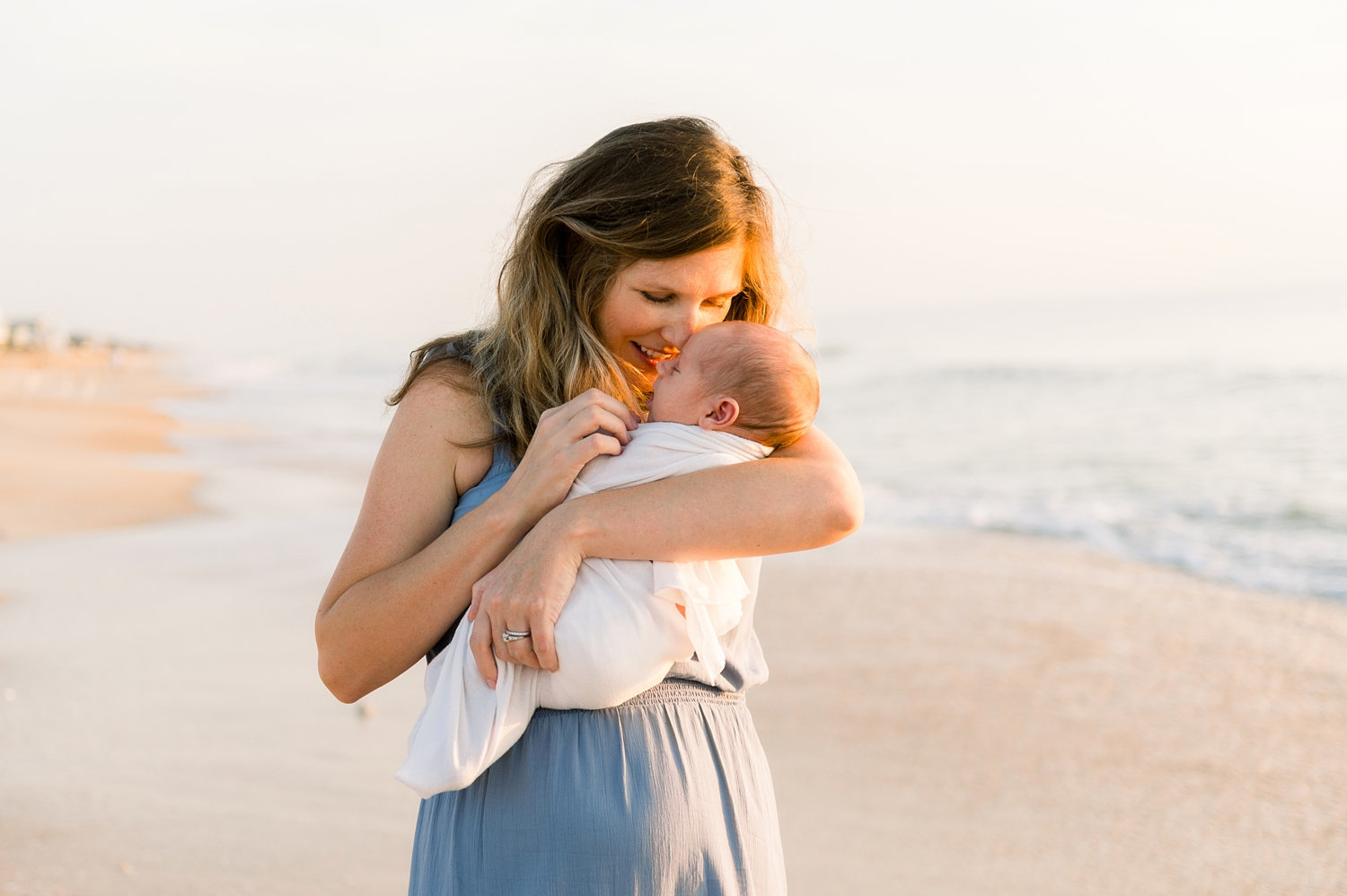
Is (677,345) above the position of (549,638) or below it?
above

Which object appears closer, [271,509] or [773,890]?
[773,890]

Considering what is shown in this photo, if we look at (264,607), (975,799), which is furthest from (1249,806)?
(264,607)

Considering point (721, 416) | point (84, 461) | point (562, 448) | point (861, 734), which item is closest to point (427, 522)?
point (562, 448)

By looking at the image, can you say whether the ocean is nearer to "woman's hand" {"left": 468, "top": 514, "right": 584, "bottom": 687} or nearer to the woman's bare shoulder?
the woman's bare shoulder

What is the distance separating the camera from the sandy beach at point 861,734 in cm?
344

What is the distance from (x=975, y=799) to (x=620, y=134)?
2.92 meters

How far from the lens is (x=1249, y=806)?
12.5 feet

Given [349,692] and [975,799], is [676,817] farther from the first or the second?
[975,799]

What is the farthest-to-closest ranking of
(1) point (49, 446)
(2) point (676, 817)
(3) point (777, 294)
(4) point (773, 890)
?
(1) point (49, 446) → (3) point (777, 294) → (4) point (773, 890) → (2) point (676, 817)

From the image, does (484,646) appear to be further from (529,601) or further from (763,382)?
(763,382)

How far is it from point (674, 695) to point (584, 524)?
0.35 metres

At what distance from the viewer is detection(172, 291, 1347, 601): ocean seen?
8281 mm

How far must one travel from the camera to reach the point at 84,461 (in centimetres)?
1146

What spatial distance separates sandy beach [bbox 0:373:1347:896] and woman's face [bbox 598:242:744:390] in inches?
82.1
